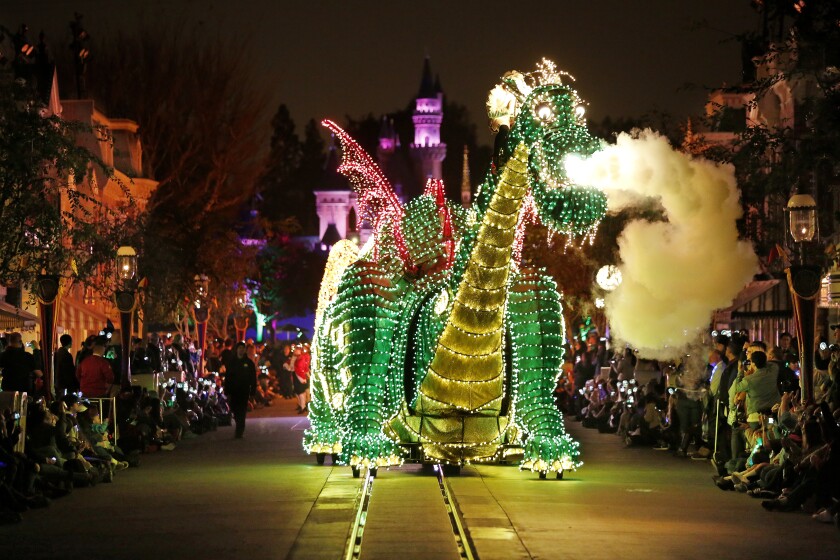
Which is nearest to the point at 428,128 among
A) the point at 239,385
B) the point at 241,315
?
the point at 241,315

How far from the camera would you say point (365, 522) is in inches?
568

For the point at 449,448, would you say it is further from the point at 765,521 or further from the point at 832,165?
the point at 832,165

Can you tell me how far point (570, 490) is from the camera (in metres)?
17.4

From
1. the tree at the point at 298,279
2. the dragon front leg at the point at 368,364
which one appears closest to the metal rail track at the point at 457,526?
the dragon front leg at the point at 368,364

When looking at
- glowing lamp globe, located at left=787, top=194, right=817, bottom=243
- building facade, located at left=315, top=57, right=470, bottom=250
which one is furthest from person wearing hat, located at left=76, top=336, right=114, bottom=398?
building facade, located at left=315, top=57, right=470, bottom=250

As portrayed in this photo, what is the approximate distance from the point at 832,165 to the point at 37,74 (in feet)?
83.9

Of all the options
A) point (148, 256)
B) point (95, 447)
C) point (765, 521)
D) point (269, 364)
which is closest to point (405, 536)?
point (765, 521)

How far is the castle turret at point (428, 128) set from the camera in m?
146

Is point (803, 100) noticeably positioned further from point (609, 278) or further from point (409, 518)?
point (609, 278)

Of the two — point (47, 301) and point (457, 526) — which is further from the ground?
point (47, 301)

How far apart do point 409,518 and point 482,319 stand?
140 inches

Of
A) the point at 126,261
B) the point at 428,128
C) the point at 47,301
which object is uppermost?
the point at 428,128

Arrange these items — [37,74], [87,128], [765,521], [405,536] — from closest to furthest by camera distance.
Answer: [405,536] < [765,521] < [87,128] < [37,74]

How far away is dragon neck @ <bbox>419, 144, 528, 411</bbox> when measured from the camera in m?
16.9
